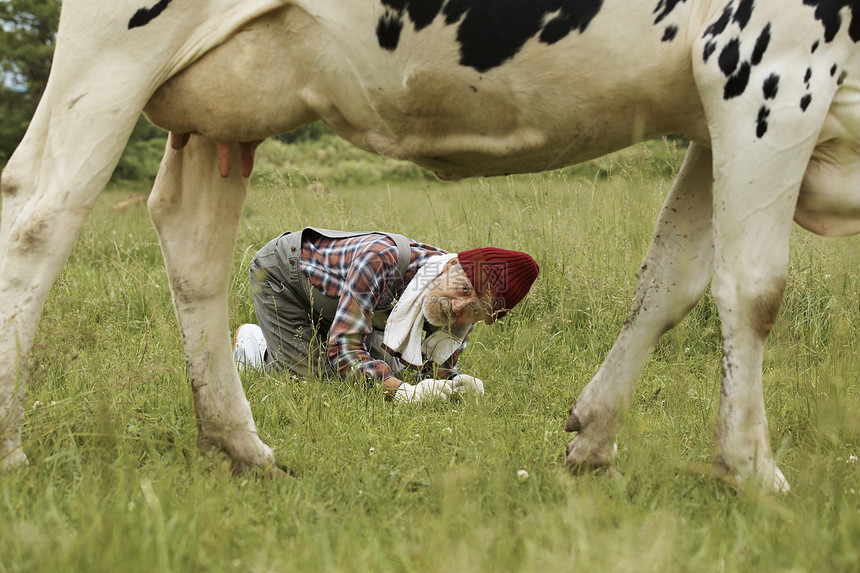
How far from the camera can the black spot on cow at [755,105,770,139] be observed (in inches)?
79.6

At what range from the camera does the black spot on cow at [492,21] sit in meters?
2.09

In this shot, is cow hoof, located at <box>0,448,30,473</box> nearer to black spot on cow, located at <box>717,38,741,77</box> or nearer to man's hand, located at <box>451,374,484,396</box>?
man's hand, located at <box>451,374,484,396</box>

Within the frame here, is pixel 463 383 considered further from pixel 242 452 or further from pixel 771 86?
pixel 771 86

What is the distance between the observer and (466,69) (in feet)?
7.13

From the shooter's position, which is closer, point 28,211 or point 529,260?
point 28,211

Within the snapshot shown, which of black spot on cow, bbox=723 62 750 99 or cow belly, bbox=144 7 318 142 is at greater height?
cow belly, bbox=144 7 318 142

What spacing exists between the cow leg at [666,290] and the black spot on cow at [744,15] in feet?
2.33

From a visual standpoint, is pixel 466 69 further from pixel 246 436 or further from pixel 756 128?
pixel 246 436

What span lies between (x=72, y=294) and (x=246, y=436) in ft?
8.23

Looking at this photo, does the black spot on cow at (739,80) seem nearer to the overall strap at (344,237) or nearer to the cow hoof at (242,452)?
the cow hoof at (242,452)

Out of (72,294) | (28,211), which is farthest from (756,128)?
(72,294)

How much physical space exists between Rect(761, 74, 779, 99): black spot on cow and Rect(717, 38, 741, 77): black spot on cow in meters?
0.08

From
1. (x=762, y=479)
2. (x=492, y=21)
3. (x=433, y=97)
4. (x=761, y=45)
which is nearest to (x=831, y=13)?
(x=761, y=45)

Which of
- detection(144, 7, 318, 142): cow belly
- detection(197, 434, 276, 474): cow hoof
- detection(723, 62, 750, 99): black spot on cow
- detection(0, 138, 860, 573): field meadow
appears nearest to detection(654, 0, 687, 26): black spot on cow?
detection(723, 62, 750, 99): black spot on cow
